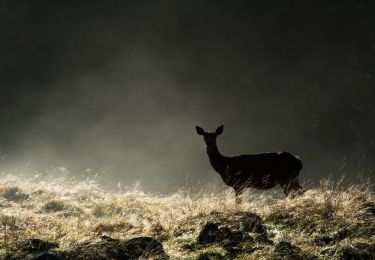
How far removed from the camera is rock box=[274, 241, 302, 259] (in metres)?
5.87

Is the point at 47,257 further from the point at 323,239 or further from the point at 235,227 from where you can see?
the point at 323,239

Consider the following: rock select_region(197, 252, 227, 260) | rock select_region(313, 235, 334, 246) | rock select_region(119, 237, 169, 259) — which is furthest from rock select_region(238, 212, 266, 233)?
rock select_region(119, 237, 169, 259)

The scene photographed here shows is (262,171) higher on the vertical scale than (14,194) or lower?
lower

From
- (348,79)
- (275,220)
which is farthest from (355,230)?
(348,79)

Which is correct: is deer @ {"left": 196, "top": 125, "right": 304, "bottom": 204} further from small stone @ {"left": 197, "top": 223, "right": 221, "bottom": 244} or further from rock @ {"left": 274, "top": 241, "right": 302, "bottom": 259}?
rock @ {"left": 274, "top": 241, "right": 302, "bottom": 259}

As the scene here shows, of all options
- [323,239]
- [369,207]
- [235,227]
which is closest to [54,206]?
[235,227]

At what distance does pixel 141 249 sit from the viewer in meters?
6.42

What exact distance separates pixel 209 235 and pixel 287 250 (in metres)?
1.24

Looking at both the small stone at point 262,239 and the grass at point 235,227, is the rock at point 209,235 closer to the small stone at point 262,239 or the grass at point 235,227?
the grass at point 235,227

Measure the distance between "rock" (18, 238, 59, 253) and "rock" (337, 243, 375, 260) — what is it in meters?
3.69

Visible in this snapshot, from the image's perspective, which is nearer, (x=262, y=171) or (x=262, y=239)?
(x=262, y=239)

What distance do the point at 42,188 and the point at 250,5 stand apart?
112ft

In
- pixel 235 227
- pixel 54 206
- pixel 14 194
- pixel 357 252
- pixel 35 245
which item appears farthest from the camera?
pixel 14 194

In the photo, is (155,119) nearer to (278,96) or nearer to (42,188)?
(278,96)
